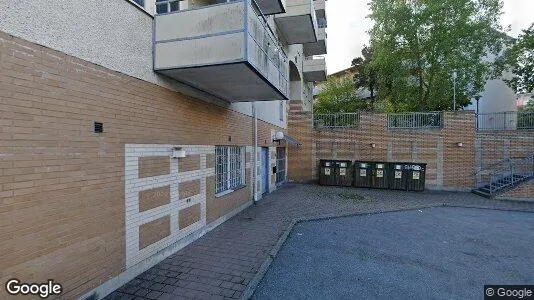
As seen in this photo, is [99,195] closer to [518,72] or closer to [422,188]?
[422,188]

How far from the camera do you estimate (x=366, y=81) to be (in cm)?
3094

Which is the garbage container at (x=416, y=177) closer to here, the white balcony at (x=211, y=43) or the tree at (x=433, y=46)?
the tree at (x=433, y=46)

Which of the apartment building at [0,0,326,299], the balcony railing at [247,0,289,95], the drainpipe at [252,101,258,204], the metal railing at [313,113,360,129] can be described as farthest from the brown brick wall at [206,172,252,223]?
the metal railing at [313,113,360,129]

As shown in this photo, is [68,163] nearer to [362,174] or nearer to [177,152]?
[177,152]

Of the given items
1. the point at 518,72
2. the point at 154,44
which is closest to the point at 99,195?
the point at 154,44

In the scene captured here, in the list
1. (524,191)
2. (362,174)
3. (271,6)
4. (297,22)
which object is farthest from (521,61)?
(271,6)

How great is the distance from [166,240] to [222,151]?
341 cm

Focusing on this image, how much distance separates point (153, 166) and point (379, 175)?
1238cm

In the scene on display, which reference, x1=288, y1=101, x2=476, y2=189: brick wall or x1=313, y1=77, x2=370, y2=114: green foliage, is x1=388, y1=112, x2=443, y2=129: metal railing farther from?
x1=313, y1=77, x2=370, y2=114: green foliage

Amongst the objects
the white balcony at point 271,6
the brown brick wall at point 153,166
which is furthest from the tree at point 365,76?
the brown brick wall at point 153,166

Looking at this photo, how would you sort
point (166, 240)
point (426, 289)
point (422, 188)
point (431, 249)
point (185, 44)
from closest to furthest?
point (426, 289), point (185, 44), point (166, 240), point (431, 249), point (422, 188)

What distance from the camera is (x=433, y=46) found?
63.0 ft

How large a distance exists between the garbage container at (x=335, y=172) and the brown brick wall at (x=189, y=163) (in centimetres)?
1023

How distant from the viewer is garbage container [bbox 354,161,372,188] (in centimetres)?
1501
